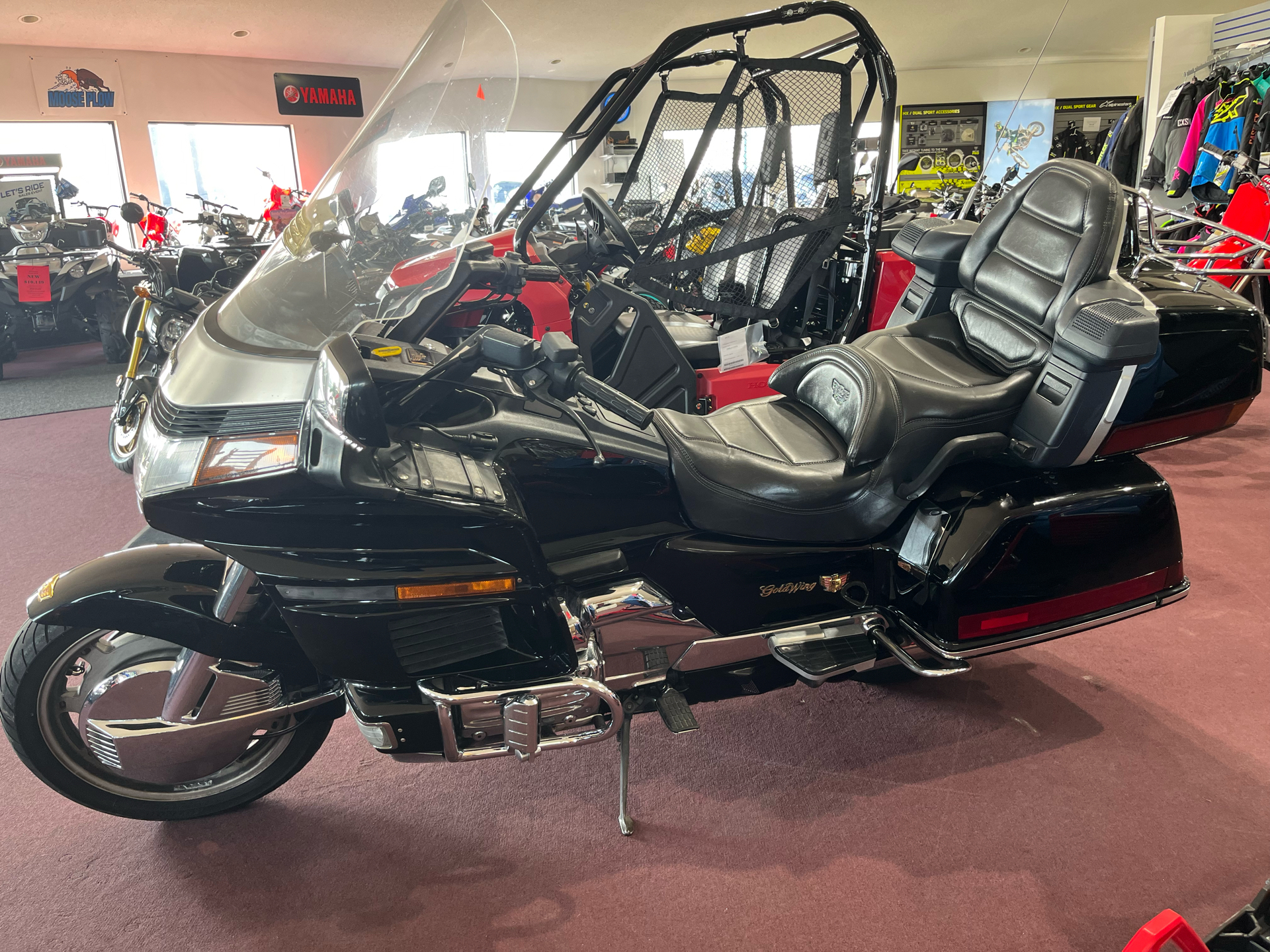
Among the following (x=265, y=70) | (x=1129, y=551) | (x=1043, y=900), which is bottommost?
(x=1043, y=900)

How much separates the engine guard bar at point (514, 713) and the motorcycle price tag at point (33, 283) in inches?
208

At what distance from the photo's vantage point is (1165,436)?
171 cm

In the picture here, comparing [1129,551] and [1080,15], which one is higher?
[1080,15]

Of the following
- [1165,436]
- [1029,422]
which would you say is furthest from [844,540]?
[1165,436]

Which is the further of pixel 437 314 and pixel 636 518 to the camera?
pixel 636 518

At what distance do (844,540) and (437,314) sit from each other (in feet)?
3.00

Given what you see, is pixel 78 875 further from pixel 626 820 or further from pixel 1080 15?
pixel 1080 15

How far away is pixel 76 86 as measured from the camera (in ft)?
30.8

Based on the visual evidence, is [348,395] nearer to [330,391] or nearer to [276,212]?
[330,391]

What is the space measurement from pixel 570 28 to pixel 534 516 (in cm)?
1128

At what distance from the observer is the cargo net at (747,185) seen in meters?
3.23

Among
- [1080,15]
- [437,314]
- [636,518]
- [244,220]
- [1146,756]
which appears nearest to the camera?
[437,314]

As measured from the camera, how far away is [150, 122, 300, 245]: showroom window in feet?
34.2

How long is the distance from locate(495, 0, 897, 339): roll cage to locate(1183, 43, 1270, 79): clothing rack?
4.55 metres
